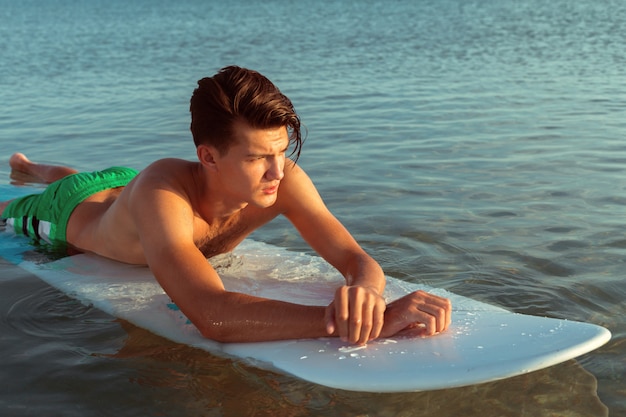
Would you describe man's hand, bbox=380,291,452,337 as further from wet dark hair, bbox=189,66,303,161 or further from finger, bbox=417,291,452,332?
wet dark hair, bbox=189,66,303,161

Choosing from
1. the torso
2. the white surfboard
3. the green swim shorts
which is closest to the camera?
the white surfboard

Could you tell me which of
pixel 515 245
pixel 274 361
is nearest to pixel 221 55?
pixel 515 245

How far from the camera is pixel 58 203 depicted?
4.79 m

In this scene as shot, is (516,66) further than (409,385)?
Yes

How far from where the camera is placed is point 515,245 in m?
4.77

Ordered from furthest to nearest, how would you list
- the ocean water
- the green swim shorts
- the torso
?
the green swim shorts → the torso → the ocean water

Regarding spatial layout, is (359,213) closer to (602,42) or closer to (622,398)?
(622,398)

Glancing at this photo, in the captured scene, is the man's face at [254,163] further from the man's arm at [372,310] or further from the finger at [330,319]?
the finger at [330,319]

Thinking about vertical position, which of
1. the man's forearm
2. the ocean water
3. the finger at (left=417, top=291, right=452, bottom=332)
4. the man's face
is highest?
the man's face

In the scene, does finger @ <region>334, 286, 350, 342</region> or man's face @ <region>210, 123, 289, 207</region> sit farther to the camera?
man's face @ <region>210, 123, 289, 207</region>

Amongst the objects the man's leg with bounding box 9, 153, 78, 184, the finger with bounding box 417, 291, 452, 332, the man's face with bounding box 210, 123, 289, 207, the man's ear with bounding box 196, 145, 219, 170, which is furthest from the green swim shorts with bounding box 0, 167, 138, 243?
the finger with bounding box 417, 291, 452, 332

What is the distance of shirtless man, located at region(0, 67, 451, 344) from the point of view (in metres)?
2.92

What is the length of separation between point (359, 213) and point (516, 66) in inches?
345

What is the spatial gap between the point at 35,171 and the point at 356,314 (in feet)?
15.4
